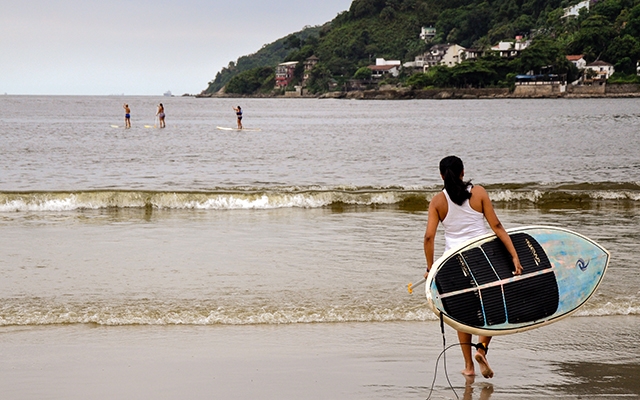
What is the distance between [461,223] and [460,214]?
7 centimetres

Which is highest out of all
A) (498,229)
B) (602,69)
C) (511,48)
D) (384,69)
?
(511,48)

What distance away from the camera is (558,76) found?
139 meters

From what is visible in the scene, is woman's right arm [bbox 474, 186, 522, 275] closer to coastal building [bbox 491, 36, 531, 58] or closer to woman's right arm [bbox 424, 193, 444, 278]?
woman's right arm [bbox 424, 193, 444, 278]

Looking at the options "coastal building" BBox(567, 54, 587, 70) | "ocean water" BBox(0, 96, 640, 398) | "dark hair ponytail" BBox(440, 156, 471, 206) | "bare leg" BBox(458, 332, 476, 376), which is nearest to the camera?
"dark hair ponytail" BBox(440, 156, 471, 206)

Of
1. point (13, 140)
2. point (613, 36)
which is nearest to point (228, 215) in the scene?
point (13, 140)

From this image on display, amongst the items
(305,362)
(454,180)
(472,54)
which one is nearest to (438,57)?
(472,54)

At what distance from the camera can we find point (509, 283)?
5.10m

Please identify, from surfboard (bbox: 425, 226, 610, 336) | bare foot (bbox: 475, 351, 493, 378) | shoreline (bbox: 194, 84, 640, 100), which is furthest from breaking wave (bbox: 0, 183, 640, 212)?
shoreline (bbox: 194, 84, 640, 100)

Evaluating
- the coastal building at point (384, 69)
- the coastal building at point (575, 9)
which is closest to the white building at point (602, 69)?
the coastal building at point (575, 9)

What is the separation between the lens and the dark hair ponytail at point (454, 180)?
16.3ft

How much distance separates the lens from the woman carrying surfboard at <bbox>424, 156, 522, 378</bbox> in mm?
5016

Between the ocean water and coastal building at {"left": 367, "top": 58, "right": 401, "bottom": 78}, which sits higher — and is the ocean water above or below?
below

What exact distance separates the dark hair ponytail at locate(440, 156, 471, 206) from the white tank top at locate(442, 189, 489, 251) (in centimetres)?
4

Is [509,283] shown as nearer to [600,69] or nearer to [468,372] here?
[468,372]
